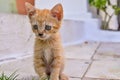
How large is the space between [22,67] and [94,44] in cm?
Answer: 126

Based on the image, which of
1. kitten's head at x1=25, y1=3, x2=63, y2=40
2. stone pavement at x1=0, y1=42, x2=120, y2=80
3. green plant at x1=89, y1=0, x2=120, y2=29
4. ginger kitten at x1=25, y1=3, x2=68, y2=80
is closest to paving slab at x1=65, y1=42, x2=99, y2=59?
stone pavement at x1=0, y1=42, x2=120, y2=80

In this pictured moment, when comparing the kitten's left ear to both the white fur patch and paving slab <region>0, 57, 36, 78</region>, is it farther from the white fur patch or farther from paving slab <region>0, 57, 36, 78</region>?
paving slab <region>0, 57, 36, 78</region>

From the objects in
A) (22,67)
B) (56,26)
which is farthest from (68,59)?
(56,26)

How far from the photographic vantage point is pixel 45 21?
1.72 metres

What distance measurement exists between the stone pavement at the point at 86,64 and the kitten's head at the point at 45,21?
16.3 inches

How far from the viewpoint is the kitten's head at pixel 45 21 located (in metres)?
1.72

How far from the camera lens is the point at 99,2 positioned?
363cm

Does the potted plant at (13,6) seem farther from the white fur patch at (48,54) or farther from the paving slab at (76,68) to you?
the white fur patch at (48,54)

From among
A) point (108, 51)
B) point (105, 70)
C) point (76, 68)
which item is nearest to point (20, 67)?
point (76, 68)

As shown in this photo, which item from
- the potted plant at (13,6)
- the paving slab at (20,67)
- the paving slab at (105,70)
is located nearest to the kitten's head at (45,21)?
the paving slab at (20,67)

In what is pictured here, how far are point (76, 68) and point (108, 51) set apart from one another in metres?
0.75

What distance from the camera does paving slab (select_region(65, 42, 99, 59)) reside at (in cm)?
292

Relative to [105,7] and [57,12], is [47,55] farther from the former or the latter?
[105,7]

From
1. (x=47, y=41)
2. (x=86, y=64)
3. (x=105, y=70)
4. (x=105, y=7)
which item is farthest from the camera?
(x=105, y=7)
